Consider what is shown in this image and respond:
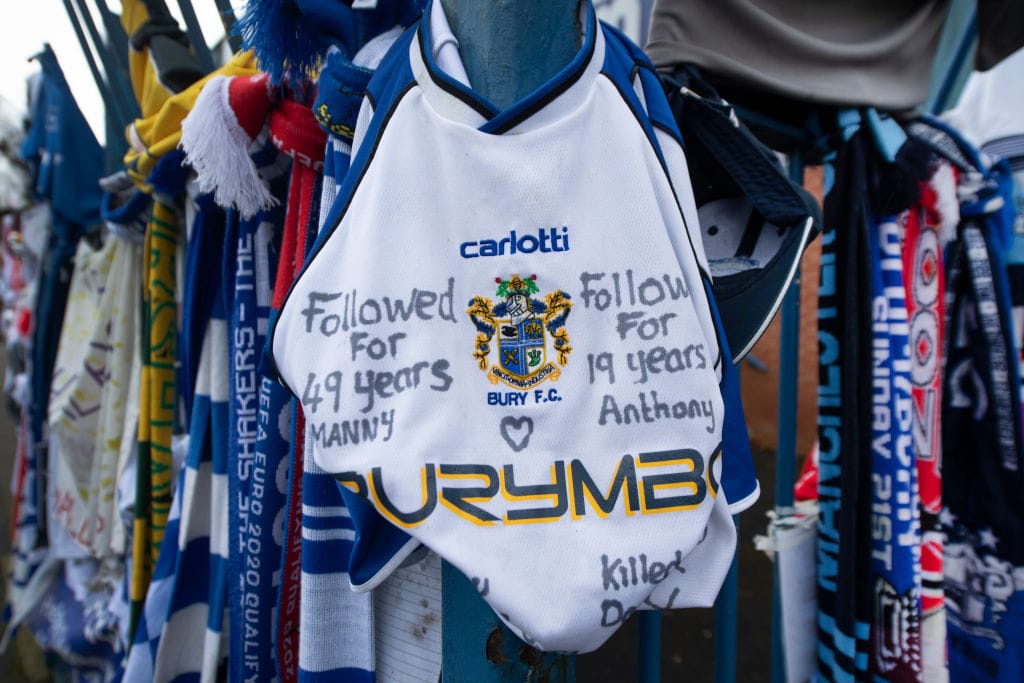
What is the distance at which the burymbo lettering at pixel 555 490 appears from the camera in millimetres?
551

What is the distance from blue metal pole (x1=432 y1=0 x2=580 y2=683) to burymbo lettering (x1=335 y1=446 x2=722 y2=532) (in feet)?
0.52

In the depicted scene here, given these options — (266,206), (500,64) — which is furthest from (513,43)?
(266,206)

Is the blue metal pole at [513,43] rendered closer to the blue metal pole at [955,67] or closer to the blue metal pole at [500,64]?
the blue metal pole at [500,64]

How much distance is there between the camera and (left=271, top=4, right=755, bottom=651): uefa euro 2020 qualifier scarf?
56 cm

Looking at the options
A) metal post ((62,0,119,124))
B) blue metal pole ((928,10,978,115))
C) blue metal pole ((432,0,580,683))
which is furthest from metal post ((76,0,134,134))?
blue metal pole ((928,10,978,115))

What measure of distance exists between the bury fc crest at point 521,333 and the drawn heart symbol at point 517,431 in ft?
0.11

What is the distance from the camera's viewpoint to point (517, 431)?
57 centimetres

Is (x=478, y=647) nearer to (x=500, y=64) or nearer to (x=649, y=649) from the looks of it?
(x=649, y=649)

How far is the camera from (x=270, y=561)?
0.93 meters

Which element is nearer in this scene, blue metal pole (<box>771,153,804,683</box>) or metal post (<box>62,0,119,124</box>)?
blue metal pole (<box>771,153,804,683</box>)

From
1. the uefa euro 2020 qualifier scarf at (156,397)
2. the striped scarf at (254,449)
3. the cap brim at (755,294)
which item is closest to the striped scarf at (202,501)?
the striped scarf at (254,449)

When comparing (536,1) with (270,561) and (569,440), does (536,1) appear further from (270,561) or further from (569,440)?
(270,561)

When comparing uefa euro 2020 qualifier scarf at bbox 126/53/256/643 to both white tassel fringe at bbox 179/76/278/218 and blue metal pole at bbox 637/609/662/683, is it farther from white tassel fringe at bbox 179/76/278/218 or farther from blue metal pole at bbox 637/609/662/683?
blue metal pole at bbox 637/609/662/683

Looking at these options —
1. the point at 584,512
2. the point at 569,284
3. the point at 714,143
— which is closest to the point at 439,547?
the point at 584,512
